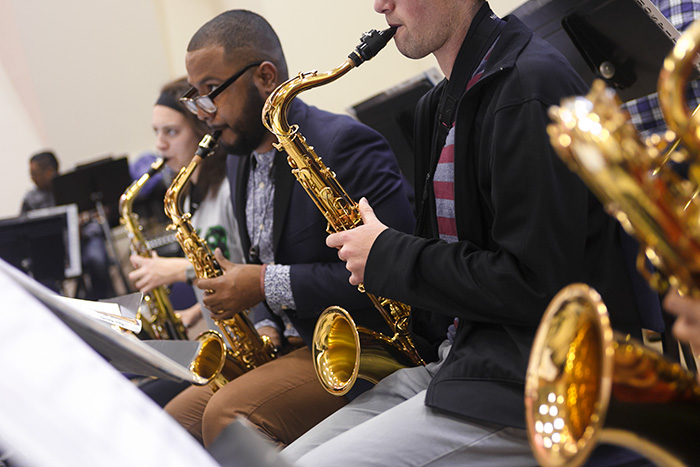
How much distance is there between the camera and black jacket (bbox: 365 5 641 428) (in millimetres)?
1287

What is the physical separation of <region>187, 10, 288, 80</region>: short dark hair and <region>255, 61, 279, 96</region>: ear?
42mm

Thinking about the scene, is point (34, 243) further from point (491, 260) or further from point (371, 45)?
point (491, 260)

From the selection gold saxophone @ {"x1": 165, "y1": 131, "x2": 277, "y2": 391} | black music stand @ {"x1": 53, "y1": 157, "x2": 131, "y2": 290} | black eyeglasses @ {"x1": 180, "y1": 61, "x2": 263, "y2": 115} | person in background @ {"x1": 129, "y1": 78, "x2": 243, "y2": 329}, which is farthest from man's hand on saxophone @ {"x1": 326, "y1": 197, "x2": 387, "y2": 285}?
black music stand @ {"x1": 53, "y1": 157, "x2": 131, "y2": 290}

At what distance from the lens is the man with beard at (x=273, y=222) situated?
1953 millimetres

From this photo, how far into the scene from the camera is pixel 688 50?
74 centimetres

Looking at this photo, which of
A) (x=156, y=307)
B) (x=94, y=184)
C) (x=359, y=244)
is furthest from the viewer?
(x=94, y=184)

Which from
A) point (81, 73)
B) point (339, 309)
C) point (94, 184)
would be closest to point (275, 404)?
point (339, 309)

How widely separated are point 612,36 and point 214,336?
153 cm

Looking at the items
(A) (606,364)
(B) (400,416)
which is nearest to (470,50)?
(B) (400,416)

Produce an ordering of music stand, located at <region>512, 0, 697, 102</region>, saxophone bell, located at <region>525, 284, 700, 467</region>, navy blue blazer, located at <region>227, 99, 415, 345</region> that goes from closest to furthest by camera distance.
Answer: saxophone bell, located at <region>525, 284, 700, 467</region>, music stand, located at <region>512, 0, 697, 102</region>, navy blue blazer, located at <region>227, 99, 415, 345</region>

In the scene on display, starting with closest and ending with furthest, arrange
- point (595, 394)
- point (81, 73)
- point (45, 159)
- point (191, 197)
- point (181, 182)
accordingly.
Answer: point (595, 394) → point (181, 182) → point (191, 197) → point (45, 159) → point (81, 73)

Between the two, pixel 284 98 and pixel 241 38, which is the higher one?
pixel 241 38

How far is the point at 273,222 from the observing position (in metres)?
2.22

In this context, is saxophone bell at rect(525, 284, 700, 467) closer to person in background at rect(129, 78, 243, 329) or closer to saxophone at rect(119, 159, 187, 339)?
person in background at rect(129, 78, 243, 329)
